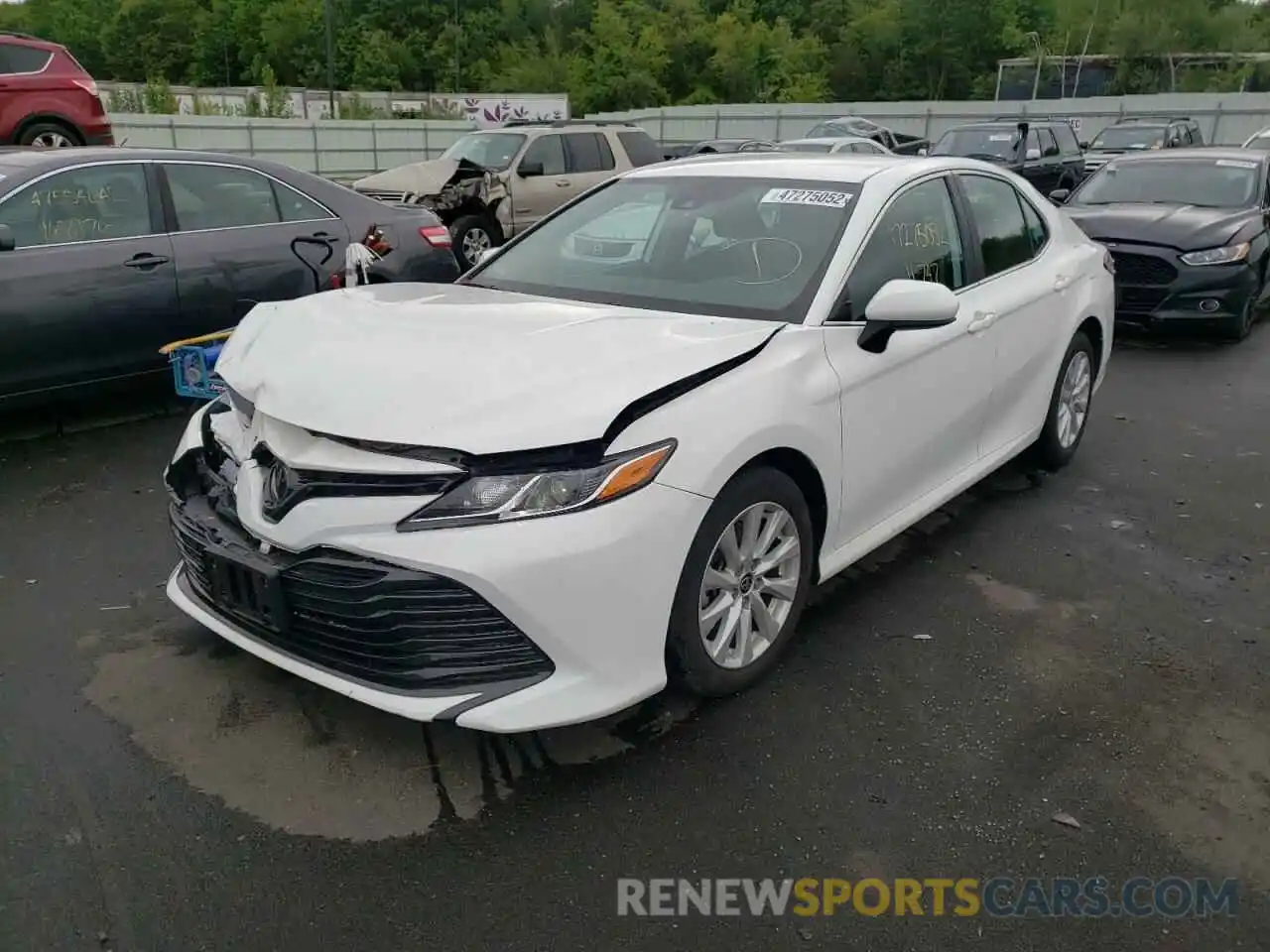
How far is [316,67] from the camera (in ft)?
303

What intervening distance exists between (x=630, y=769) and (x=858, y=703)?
82 cm

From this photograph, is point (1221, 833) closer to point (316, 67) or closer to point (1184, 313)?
point (1184, 313)

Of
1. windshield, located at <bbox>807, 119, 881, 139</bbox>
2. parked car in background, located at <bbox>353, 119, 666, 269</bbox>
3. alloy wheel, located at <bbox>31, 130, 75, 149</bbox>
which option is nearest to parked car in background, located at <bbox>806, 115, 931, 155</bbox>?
windshield, located at <bbox>807, 119, 881, 139</bbox>

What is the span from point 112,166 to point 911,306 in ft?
15.2

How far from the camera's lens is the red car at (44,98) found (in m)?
12.0

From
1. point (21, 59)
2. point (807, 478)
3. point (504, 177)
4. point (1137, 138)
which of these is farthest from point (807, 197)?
point (1137, 138)

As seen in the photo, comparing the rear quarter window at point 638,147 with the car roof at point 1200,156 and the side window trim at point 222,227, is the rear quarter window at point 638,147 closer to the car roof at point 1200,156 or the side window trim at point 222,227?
the car roof at point 1200,156

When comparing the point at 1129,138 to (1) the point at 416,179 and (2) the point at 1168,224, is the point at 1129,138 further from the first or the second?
(1) the point at 416,179

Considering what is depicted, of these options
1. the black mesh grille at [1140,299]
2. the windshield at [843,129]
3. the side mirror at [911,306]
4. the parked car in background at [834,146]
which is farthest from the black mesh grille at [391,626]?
the windshield at [843,129]

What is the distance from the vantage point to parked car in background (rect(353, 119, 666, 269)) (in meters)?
12.3

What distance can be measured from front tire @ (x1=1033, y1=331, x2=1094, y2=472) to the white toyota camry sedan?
0.96 metres

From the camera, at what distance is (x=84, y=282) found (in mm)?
5516

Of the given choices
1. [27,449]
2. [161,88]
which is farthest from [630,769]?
[161,88]

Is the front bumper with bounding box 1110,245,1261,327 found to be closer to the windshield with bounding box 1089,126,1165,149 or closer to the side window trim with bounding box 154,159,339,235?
the side window trim with bounding box 154,159,339,235
